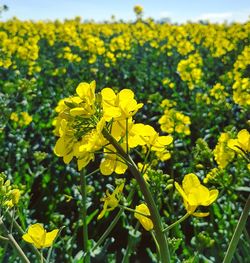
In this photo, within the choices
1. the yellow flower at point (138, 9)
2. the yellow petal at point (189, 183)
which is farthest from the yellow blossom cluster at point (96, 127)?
the yellow flower at point (138, 9)

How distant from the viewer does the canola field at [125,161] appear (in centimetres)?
100

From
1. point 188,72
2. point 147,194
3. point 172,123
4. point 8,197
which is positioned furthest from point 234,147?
point 188,72

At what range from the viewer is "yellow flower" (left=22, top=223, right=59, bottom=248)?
46.2 inches

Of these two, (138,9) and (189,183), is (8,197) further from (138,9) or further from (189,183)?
(138,9)

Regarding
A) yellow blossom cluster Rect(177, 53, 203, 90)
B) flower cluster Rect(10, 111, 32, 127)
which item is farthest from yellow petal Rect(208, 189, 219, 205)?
yellow blossom cluster Rect(177, 53, 203, 90)

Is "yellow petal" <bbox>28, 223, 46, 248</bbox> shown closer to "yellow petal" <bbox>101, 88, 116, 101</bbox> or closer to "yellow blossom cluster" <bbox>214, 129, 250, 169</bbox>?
"yellow petal" <bbox>101, 88, 116, 101</bbox>

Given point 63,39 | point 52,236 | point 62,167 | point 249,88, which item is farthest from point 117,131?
point 63,39

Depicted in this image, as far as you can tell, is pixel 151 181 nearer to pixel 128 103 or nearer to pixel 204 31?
pixel 128 103

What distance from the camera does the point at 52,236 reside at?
119 centimetres

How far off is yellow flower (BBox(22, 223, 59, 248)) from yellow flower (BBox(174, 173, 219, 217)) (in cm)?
36

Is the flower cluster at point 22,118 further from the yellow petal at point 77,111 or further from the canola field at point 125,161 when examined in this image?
the yellow petal at point 77,111

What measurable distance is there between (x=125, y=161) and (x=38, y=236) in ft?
1.17

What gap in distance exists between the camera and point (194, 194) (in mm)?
983

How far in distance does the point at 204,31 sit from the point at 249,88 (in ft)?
29.0
